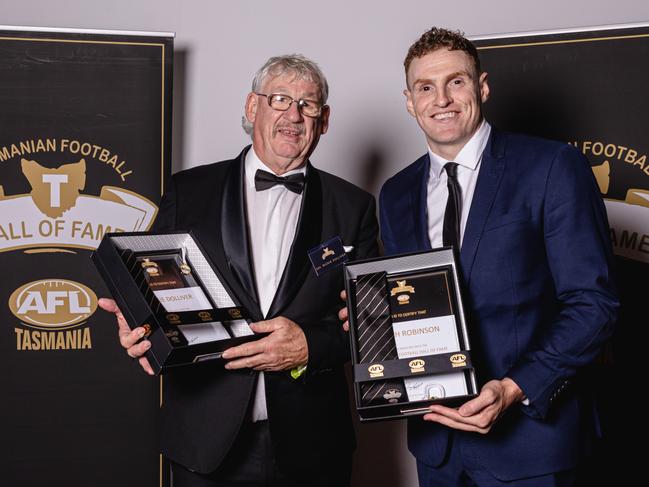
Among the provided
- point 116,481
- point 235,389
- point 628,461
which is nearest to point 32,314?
point 116,481

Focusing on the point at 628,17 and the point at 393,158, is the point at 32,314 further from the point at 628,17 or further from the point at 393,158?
the point at 628,17

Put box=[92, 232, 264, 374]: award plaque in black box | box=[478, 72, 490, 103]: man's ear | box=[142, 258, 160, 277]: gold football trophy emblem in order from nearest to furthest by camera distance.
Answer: box=[92, 232, 264, 374]: award plaque in black box → box=[142, 258, 160, 277]: gold football trophy emblem → box=[478, 72, 490, 103]: man's ear

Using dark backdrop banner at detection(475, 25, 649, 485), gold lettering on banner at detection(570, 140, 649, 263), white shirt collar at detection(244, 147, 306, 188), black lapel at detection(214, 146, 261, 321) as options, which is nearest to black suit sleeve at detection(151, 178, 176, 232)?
black lapel at detection(214, 146, 261, 321)

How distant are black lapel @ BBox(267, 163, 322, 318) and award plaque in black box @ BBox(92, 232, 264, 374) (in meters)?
0.21

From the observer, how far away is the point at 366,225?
8.89ft

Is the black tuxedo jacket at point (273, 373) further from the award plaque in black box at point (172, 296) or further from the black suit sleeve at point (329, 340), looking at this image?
the award plaque in black box at point (172, 296)

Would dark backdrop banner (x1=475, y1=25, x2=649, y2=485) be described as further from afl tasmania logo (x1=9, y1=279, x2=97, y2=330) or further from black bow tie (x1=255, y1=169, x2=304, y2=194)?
afl tasmania logo (x1=9, y1=279, x2=97, y2=330)

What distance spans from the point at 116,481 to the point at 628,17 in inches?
132

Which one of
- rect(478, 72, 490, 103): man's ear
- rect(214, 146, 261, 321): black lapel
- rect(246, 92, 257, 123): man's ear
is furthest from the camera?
rect(246, 92, 257, 123): man's ear

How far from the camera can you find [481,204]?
83.5 inches

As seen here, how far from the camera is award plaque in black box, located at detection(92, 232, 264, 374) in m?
2.07

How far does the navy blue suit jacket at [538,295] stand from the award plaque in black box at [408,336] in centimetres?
9

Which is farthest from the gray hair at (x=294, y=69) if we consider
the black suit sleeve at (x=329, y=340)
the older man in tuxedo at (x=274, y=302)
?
the black suit sleeve at (x=329, y=340)

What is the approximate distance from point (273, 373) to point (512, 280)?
0.87 meters
